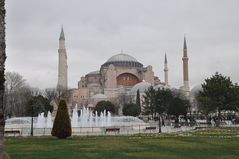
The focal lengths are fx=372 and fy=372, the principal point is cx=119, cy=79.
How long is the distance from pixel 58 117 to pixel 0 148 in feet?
46.5

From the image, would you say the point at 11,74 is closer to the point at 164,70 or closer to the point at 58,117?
the point at 58,117

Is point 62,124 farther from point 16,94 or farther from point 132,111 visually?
point 132,111

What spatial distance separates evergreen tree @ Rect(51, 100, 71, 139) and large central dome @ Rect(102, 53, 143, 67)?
92494 millimetres

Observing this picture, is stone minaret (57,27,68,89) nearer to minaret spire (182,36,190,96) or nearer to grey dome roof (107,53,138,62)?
A: grey dome roof (107,53,138,62)

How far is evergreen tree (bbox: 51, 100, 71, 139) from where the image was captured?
1914 centimetres

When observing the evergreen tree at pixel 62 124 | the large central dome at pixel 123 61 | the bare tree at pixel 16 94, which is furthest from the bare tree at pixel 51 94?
the evergreen tree at pixel 62 124

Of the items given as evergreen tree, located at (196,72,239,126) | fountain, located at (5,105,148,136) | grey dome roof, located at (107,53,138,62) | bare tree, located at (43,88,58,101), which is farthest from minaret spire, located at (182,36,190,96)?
evergreen tree, located at (196,72,239,126)

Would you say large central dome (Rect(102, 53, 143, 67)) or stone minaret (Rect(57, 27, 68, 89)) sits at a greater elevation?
large central dome (Rect(102, 53, 143, 67))

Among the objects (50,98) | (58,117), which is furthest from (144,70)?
(58,117)

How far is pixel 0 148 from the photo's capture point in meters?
5.25

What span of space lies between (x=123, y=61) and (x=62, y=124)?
94.0m

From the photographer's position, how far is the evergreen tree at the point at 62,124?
62.8 feet

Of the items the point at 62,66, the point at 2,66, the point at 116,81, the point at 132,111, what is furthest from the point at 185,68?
the point at 2,66

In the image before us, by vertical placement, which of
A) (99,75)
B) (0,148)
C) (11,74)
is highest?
(99,75)
